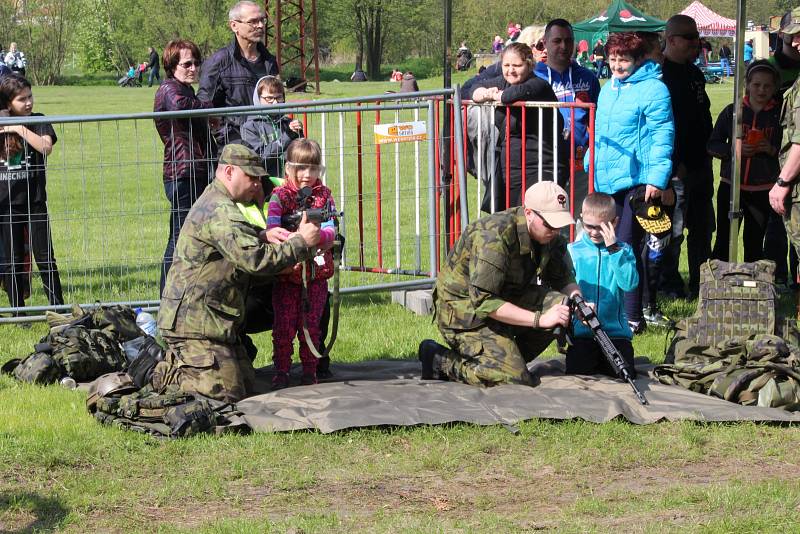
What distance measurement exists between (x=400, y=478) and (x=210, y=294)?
1.65 meters

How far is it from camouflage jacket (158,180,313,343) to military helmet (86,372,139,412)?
362 millimetres

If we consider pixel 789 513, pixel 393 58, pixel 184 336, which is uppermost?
pixel 393 58

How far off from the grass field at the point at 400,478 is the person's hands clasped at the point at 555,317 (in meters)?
Answer: 0.58

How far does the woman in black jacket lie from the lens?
8.81 meters

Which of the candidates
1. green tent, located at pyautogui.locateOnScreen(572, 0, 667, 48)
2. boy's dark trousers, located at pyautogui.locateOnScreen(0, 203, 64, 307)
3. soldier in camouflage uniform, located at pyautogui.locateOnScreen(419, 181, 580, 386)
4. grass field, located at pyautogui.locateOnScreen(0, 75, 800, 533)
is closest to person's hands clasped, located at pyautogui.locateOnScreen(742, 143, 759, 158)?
soldier in camouflage uniform, located at pyautogui.locateOnScreen(419, 181, 580, 386)

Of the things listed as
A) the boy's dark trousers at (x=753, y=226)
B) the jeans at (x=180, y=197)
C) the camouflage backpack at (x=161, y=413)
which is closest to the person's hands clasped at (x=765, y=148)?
the boy's dark trousers at (x=753, y=226)

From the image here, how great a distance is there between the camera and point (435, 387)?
6871 mm

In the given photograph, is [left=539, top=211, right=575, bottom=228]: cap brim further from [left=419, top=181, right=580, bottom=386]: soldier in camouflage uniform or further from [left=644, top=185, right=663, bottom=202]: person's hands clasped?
[left=644, top=185, right=663, bottom=202]: person's hands clasped

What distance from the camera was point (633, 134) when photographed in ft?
28.0

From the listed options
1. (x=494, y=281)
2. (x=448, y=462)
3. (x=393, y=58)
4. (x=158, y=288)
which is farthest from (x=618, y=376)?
(x=393, y=58)

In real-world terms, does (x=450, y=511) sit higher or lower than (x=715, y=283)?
lower

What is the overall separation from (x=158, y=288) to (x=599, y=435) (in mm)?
4366

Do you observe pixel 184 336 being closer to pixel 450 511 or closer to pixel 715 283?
pixel 450 511

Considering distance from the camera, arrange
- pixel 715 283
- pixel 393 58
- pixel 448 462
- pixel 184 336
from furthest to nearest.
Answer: pixel 393 58 → pixel 715 283 → pixel 184 336 → pixel 448 462
